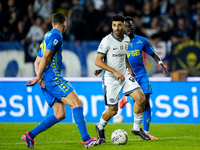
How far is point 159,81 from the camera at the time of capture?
434 inches

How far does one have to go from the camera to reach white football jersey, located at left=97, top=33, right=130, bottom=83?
7.09 metres

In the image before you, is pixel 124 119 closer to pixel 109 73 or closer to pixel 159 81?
pixel 159 81

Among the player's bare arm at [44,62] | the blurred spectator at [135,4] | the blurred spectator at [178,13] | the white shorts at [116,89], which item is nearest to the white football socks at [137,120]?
the white shorts at [116,89]

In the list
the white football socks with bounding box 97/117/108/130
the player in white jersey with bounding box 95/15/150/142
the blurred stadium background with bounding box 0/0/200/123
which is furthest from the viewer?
the blurred stadium background with bounding box 0/0/200/123

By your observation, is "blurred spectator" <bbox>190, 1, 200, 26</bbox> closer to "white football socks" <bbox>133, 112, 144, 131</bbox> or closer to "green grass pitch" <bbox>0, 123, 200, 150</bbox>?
"green grass pitch" <bbox>0, 123, 200, 150</bbox>

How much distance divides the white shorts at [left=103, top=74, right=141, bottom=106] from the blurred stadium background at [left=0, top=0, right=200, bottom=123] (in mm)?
3823

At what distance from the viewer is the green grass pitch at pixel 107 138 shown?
669cm

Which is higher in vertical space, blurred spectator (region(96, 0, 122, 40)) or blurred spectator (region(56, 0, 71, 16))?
blurred spectator (region(56, 0, 71, 16))

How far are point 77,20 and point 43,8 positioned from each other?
6.18 ft

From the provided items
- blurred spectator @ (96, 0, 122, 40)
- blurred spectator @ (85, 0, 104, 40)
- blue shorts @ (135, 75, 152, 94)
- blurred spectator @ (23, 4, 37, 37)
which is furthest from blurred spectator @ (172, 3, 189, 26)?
blue shorts @ (135, 75, 152, 94)

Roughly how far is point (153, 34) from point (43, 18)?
396 centimetres

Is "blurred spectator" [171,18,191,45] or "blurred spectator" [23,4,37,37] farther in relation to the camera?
"blurred spectator" [23,4,37,37]

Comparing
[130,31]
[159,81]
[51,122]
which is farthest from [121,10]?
[51,122]

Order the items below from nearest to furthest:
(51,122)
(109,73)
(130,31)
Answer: (51,122) → (109,73) → (130,31)
